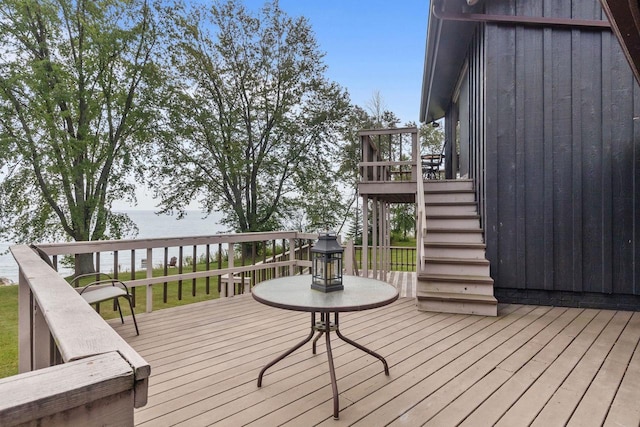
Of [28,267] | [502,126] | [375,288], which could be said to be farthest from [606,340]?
[28,267]

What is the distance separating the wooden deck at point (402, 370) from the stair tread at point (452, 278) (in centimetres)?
46

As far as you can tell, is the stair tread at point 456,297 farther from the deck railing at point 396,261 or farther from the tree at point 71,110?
the tree at point 71,110

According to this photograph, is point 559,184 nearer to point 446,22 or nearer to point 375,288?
point 446,22

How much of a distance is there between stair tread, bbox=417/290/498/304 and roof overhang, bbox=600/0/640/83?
2.61 meters

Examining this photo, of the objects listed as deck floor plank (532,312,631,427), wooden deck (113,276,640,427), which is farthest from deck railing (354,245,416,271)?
deck floor plank (532,312,631,427)

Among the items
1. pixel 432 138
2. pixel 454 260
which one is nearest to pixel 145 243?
pixel 454 260

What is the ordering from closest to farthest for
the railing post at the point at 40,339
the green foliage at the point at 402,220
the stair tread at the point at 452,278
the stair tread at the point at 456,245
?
1. the railing post at the point at 40,339
2. the stair tread at the point at 452,278
3. the stair tread at the point at 456,245
4. the green foliage at the point at 402,220

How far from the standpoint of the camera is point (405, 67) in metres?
16.1

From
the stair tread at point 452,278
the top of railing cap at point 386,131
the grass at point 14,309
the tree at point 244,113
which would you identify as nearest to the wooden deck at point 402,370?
the stair tread at point 452,278

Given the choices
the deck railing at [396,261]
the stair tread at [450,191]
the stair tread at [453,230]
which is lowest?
the deck railing at [396,261]

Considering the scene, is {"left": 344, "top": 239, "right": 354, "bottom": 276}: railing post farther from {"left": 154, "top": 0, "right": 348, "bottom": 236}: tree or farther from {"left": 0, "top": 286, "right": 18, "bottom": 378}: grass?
{"left": 154, "top": 0, "right": 348, "bottom": 236}: tree

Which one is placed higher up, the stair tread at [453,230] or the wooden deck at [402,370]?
the stair tread at [453,230]

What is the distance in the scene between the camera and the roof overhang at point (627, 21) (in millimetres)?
2086

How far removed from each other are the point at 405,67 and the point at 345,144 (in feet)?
17.0
